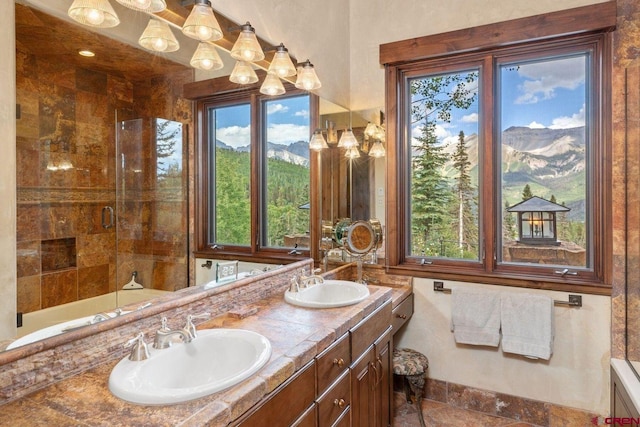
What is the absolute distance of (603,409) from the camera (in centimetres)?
227

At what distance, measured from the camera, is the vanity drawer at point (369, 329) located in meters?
1.71

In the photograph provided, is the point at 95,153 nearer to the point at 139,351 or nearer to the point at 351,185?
the point at 139,351

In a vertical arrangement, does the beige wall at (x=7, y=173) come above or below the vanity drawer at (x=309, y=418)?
above

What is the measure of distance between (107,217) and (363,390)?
1.36 metres

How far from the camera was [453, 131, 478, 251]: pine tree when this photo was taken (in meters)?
2.67

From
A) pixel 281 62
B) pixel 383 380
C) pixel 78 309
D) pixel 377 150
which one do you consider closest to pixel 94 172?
pixel 78 309

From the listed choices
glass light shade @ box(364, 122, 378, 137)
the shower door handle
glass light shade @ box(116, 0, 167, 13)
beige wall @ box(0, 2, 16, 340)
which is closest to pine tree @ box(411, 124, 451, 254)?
glass light shade @ box(364, 122, 378, 137)

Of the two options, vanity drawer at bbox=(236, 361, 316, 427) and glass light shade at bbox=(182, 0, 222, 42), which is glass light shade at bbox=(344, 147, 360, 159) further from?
vanity drawer at bbox=(236, 361, 316, 427)

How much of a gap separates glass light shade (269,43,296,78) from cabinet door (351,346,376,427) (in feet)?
5.09

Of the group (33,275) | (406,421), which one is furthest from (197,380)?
(406,421)

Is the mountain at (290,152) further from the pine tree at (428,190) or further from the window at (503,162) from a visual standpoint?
the pine tree at (428,190)

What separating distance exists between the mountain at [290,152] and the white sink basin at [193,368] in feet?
3.29

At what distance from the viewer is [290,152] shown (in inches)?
92.1

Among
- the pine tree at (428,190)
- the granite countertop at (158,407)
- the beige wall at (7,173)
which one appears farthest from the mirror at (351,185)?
the beige wall at (7,173)
